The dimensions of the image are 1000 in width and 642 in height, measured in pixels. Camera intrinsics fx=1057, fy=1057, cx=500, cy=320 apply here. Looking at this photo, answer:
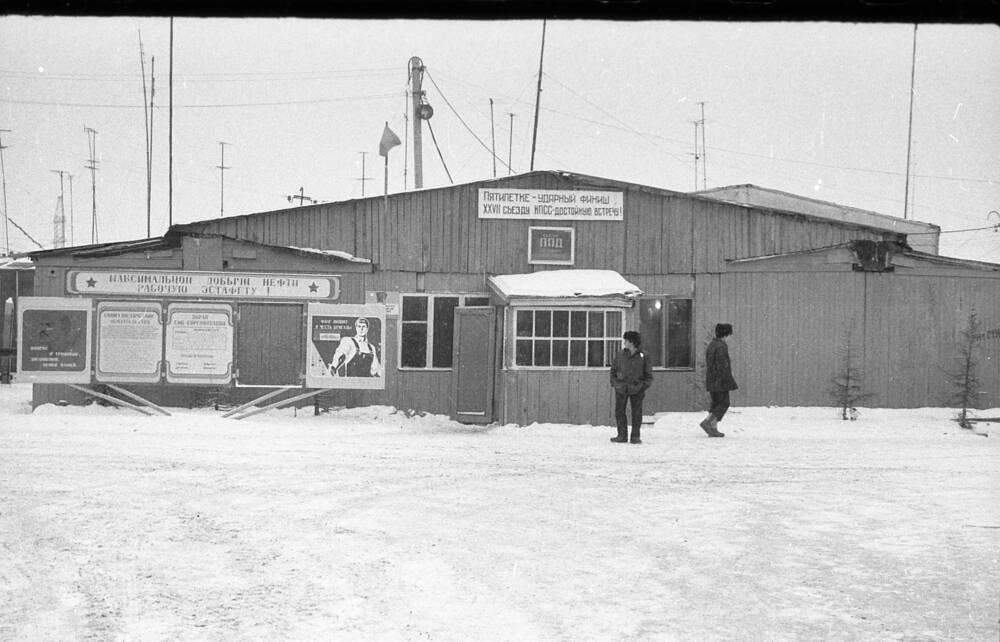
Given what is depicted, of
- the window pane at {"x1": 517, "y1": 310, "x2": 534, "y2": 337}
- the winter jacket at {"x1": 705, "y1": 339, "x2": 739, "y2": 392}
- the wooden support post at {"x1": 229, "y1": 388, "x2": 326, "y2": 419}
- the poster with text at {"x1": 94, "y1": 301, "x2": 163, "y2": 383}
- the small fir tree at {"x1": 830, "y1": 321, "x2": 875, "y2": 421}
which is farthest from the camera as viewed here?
the small fir tree at {"x1": 830, "y1": 321, "x2": 875, "y2": 421}

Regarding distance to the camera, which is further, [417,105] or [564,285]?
[417,105]

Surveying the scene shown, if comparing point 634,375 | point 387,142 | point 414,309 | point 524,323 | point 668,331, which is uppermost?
point 387,142

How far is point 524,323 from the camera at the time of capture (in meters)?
18.5

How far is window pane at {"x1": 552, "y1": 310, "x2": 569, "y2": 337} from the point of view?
60.5 feet

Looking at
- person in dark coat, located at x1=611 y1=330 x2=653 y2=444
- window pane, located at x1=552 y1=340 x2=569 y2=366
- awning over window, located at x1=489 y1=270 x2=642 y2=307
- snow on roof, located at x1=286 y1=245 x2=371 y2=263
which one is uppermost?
snow on roof, located at x1=286 y1=245 x2=371 y2=263

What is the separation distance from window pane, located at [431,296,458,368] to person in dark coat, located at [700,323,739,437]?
5.29 metres

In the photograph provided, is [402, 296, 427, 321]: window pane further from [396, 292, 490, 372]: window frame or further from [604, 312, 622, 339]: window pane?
[604, 312, 622, 339]: window pane

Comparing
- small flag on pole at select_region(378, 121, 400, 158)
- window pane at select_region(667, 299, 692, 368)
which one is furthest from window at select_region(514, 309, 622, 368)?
small flag on pole at select_region(378, 121, 400, 158)

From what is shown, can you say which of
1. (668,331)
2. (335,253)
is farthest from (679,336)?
(335,253)

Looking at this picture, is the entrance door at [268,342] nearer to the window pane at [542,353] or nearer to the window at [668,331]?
the window pane at [542,353]

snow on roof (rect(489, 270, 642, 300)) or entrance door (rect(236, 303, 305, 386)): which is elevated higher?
snow on roof (rect(489, 270, 642, 300))

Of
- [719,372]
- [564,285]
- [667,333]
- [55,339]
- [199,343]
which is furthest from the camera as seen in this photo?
[667,333]

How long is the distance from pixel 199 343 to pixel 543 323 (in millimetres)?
5935

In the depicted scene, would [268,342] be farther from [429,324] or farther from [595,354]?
[595,354]
